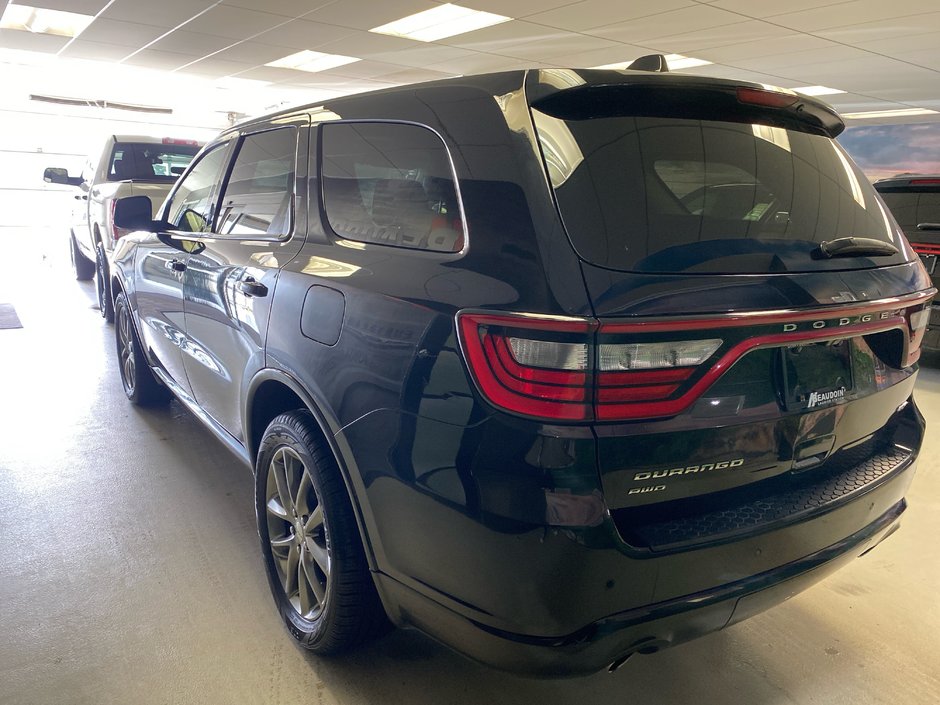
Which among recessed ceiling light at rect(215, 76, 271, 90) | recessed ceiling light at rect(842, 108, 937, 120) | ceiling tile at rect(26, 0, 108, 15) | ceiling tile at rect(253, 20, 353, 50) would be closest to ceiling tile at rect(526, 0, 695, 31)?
ceiling tile at rect(253, 20, 353, 50)

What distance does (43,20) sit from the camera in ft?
29.5

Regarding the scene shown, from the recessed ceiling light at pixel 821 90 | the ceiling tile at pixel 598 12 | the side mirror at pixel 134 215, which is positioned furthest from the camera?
the recessed ceiling light at pixel 821 90

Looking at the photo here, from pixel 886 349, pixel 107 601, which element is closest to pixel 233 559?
pixel 107 601

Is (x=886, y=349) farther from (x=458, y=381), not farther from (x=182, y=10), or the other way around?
(x=182, y=10)

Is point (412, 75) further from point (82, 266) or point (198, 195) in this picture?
point (198, 195)

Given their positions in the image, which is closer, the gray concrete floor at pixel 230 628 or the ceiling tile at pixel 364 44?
the gray concrete floor at pixel 230 628

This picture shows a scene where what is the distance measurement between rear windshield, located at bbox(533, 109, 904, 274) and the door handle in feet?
3.33

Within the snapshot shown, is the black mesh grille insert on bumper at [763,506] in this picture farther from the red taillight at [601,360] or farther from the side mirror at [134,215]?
the side mirror at [134,215]

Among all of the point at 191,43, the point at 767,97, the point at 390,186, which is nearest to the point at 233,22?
the point at 191,43

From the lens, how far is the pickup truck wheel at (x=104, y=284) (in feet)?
19.4

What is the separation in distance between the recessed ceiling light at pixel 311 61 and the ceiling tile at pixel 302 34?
1.96 feet

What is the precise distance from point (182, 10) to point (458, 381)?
8294 millimetres

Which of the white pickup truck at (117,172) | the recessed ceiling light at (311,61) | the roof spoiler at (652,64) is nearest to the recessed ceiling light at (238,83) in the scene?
the recessed ceiling light at (311,61)

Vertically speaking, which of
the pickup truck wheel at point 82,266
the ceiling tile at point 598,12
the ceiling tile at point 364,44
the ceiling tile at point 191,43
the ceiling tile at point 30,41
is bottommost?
the pickup truck wheel at point 82,266
